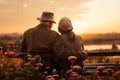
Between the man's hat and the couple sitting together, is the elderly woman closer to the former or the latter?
the couple sitting together

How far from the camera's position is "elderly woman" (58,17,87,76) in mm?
7566

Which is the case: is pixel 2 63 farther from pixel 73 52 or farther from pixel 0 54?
pixel 73 52

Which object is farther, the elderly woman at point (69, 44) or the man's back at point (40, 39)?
the man's back at point (40, 39)

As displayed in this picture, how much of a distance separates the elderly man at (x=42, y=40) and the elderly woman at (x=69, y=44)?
0.78 ft

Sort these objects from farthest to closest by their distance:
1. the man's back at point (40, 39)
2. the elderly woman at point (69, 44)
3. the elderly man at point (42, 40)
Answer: the man's back at point (40, 39) < the elderly man at point (42, 40) < the elderly woman at point (69, 44)

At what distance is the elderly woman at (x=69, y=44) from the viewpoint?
757 centimetres

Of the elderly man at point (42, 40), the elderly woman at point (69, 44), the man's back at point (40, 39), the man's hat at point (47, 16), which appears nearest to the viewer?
the elderly woman at point (69, 44)

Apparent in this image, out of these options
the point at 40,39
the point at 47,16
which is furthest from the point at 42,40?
the point at 47,16

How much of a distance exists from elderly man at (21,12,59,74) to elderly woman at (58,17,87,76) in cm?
24

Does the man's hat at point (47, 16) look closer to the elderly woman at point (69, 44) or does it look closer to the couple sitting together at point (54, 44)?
the couple sitting together at point (54, 44)

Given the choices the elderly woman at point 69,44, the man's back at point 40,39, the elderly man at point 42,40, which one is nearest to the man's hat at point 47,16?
the elderly man at point 42,40

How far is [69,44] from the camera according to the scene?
7.65 m

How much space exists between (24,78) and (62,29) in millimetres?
2179

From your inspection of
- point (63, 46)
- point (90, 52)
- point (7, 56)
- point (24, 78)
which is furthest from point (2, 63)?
point (90, 52)
